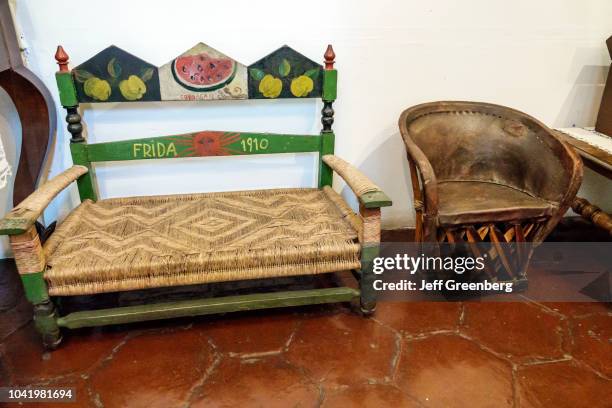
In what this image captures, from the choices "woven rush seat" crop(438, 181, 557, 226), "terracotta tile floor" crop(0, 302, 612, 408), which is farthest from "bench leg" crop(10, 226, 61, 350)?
"woven rush seat" crop(438, 181, 557, 226)

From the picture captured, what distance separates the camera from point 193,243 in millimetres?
1681

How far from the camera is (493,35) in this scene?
2229 mm

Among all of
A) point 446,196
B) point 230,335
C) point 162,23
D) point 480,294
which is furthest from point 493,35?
point 230,335

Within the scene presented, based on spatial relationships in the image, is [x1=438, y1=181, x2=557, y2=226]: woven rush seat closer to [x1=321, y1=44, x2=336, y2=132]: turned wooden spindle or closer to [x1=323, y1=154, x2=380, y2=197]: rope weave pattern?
[x1=323, y1=154, x2=380, y2=197]: rope weave pattern

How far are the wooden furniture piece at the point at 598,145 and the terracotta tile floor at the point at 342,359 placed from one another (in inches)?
17.7

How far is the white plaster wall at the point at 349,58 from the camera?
194 cm

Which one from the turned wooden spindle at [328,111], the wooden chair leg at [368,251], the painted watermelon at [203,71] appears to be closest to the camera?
the wooden chair leg at [368,251]

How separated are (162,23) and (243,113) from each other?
524 mm

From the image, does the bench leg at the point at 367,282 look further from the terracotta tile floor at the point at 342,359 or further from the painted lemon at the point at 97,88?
the painted lemon at the point at 97,88

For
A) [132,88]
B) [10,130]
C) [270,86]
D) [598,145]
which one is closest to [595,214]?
[598,145]

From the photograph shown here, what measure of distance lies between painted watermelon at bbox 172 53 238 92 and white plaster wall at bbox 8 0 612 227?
18 centimetres

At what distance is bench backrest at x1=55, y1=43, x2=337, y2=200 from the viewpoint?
72.2 inches

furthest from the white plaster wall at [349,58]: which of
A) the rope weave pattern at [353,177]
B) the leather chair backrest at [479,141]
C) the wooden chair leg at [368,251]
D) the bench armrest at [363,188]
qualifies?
the wooden chair leg at [368,251]

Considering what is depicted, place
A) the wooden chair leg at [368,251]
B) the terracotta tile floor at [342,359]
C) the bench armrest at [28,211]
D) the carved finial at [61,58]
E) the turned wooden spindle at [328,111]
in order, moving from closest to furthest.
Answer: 1. the bench armrest at [28,211]
2. the terracotta tile floor at [342,359]
3. the wooden chair leg at [368,251]
4. the carved finial at [61,58]
5. the turned wooden spindle at [328,111]
